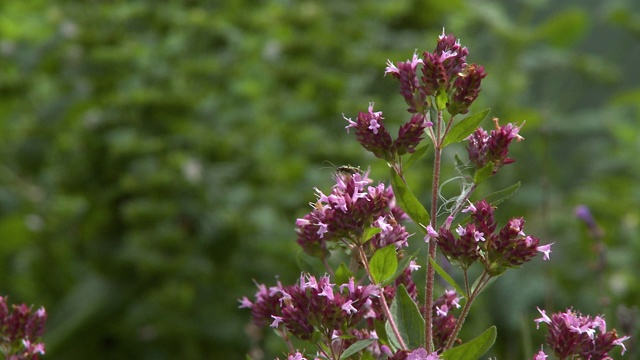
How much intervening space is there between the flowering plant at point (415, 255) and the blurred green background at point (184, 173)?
1.50 metres

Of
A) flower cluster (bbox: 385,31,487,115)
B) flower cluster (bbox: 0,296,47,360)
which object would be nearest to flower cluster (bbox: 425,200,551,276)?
flower cluster (bbox: 385,31,487,115)

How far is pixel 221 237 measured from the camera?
8.87 ft

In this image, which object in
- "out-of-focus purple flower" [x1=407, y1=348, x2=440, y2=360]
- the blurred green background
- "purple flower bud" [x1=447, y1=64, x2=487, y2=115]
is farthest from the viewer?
the blurred green background

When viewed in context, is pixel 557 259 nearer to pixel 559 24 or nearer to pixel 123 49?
pixel 559 24

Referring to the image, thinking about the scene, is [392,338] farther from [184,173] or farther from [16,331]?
[184,173]

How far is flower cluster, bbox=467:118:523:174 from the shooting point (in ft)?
3.09

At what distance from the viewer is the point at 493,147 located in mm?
945

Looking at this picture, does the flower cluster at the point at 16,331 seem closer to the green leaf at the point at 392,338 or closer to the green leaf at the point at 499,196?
the green leaf at the point at 392,338

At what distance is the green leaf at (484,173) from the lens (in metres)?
0.92

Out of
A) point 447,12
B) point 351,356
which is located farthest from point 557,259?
point 351,356

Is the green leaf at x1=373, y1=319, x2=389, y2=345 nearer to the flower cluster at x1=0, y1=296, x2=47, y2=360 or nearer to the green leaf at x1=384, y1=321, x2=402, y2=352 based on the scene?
the green leaf at x1=384, y1=321, x2=402, y2=352

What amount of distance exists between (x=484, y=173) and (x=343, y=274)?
17 centimetres

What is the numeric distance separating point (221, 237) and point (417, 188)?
1.79ft

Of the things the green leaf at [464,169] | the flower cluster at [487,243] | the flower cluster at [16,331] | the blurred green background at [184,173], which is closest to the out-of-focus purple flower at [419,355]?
the flower cluster at [487,243]
